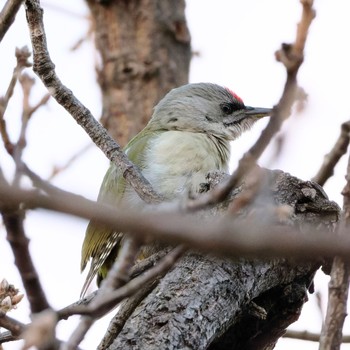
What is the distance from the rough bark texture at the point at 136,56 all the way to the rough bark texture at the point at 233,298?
9.16 ft

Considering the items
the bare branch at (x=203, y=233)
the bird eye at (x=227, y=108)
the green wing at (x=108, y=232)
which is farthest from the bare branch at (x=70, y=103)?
the bird eye at (x=227, y=108)

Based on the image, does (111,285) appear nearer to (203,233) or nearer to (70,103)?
(203,233)

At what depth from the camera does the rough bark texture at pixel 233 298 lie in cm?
318

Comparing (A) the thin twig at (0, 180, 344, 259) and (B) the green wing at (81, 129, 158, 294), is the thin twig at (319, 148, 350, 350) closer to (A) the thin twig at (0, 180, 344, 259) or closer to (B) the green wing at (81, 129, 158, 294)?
(A) the thin twig at (0, 180, 344, 259)

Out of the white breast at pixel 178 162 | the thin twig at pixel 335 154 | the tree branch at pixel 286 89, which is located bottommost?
the tree branch at pixel 286 89

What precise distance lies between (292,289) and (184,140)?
166 cm

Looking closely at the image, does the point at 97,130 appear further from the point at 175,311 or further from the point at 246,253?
the point at 246,253

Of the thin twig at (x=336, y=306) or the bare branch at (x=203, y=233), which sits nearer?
the bare branch at (x=203, y=233)

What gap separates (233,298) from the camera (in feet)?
11.4

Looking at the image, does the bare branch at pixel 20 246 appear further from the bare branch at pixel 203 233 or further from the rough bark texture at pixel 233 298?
the rough bark texture at pixel 233 298

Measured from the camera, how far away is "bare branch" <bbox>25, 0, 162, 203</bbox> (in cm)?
347

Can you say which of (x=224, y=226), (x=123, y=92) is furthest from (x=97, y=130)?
(x=123, y=92)

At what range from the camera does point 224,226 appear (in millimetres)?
1520

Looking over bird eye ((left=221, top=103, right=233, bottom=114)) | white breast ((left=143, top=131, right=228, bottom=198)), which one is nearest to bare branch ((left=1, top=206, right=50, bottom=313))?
white breast ((left=143, top=131, right=228, bottom=198))
